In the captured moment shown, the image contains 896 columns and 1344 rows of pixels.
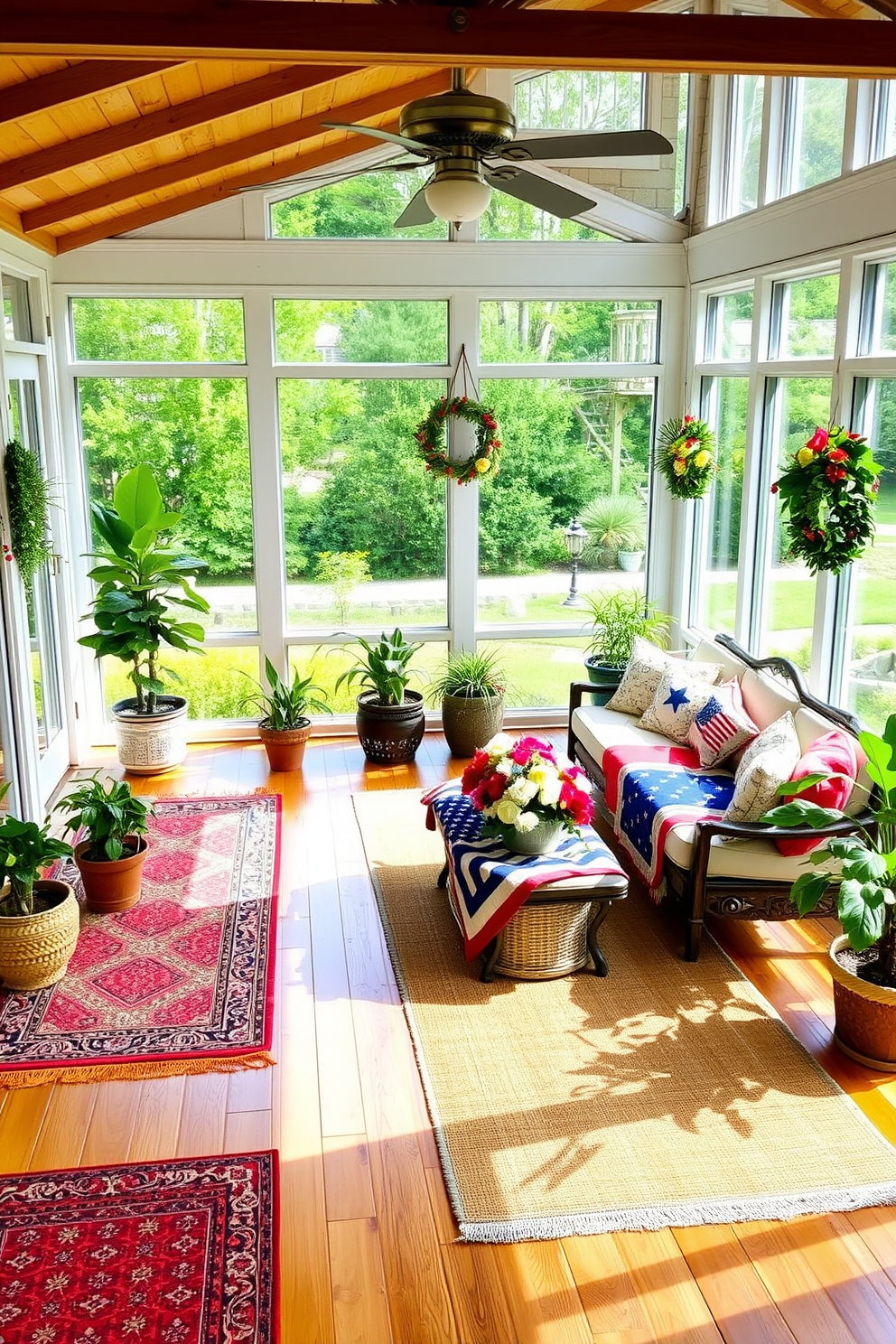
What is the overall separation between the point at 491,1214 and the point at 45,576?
15.0 ft

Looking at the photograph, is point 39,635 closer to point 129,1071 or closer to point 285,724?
point 285,724

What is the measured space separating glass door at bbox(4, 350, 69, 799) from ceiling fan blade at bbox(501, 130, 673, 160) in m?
3.29

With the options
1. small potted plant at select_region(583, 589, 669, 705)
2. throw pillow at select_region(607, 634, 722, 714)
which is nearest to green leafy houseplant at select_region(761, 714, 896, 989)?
throw pillow at select_region(607, 634, 722, 714)

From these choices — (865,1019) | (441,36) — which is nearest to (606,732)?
(865,1019)

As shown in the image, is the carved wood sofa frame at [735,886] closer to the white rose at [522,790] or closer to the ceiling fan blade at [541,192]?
the white rose at [522,790]

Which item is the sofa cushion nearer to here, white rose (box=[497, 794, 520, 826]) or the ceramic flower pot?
the ceramic flower pot

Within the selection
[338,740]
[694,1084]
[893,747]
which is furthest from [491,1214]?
[338,740]

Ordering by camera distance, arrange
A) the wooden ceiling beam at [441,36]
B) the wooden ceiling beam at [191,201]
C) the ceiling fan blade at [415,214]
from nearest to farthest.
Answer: the wooden ceiling beam at [441,36] < the ceiling fan blade at [415,214] < the wooden ceiling beam at [191,201]

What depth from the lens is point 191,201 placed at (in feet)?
22.1

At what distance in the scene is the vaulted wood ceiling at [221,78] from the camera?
3094mm

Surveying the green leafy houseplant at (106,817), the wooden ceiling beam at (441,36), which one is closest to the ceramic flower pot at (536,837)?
the green leafy houseplant at (106,817)

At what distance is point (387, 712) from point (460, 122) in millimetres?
4050

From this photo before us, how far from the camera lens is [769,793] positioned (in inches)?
182

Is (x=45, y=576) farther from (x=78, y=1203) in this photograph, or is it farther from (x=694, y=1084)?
(x=694, y=1084)
